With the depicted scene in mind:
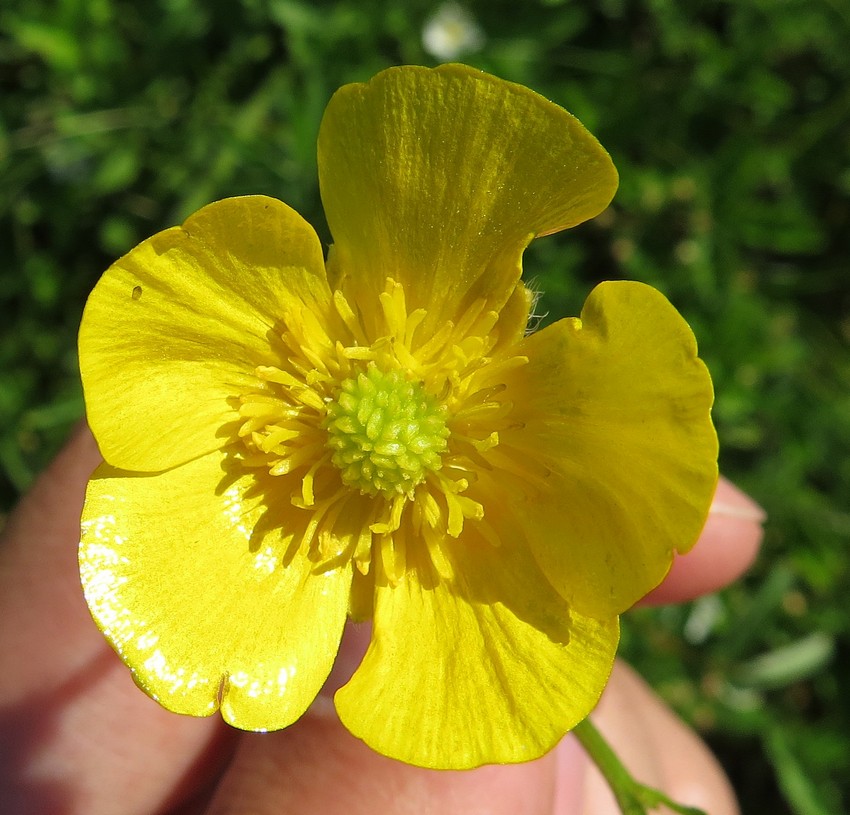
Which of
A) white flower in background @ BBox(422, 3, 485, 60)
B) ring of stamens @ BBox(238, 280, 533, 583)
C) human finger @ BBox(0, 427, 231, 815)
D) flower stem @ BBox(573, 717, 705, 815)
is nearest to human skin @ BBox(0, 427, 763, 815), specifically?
human finger @ BBox(0, 427, 231, 815)

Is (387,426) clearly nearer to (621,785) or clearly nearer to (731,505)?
(621,785)

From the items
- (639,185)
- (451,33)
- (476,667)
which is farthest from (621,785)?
(451,33)

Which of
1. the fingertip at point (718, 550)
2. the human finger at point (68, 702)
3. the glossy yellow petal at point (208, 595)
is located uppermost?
the glossy yellow petal at point (208, 595)

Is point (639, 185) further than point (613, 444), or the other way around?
point (639, 185)

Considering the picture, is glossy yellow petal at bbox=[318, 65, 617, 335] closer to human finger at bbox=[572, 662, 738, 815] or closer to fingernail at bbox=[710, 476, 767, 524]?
fingernail at bbox=[710, 476, 767, 524]

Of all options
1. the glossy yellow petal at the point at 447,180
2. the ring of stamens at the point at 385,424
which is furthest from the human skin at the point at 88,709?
the glossy yellow petal at the point at 447,180

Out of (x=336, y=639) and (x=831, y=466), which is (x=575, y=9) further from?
(x=336, y=639)

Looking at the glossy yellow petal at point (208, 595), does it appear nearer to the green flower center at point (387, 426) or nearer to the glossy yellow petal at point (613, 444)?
the green flower center at point (387, 426)
